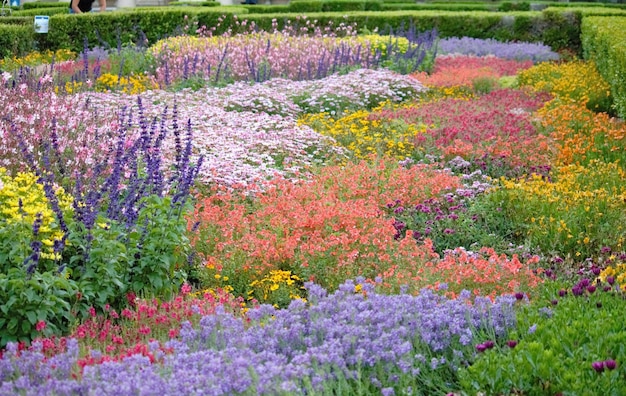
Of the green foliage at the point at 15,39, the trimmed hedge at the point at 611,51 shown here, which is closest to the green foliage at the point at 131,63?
the green foliage at the point at 15,39

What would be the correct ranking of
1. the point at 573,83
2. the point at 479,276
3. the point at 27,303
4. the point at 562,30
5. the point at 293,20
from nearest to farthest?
the point at 27,303, the point at 479,276, the point at 573,83, the point at 562,30, the point at 293,20

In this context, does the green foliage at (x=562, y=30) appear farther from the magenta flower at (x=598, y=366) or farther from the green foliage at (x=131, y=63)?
the magenta flower at (x=598, y=366)

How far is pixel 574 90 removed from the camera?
1210 cm

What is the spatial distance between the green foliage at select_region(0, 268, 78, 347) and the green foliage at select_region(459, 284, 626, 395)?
2.03 metres

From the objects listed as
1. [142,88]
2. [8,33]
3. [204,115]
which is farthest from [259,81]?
[8,33]

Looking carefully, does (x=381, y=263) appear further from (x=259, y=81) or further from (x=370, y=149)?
(x=259, y=81)

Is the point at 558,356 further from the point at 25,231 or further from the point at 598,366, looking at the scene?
the point at 25,231

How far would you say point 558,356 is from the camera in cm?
346

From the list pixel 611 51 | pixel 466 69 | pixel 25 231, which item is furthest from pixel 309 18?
pixel 25 231

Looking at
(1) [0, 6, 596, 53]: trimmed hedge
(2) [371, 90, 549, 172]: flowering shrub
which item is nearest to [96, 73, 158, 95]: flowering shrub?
(2) [371, 90, 549, 172]: flowering shrub

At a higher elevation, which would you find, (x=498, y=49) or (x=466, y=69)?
(x=466, y=69)

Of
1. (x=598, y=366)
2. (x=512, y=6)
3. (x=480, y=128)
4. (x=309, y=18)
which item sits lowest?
(x=512, y=6)

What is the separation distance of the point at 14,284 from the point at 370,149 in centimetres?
514

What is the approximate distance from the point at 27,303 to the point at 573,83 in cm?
1009
